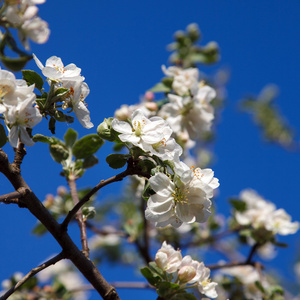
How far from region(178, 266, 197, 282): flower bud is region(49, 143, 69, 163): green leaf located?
33.4 inches

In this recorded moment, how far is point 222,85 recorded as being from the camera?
4.27 meters

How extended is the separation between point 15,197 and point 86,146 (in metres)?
0.76

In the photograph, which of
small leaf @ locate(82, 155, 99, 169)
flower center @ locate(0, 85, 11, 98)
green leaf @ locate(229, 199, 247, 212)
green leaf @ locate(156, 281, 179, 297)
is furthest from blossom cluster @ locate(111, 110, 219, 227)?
green leaf @ locate(229, 199, 247, 212)

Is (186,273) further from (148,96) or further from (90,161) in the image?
(148,96)

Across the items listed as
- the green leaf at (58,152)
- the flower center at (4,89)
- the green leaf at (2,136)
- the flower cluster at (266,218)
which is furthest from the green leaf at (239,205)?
the flower center at (4,89)

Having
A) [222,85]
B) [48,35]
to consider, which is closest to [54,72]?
[48,35]

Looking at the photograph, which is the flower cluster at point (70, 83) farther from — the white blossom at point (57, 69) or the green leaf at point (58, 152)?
the green leaf at point (58, 152)

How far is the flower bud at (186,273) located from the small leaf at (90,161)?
0.75 m

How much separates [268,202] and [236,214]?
0.34 meters

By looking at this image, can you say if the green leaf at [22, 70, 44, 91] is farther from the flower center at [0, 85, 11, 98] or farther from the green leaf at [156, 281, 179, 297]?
the green leaf at [156, 281, 179, 297]

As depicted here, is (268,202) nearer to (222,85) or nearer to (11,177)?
(222,85)

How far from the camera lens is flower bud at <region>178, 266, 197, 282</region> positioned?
157 cm

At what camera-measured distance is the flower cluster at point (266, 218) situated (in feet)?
9.20

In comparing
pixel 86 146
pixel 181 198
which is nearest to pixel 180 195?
pixel 181 198
